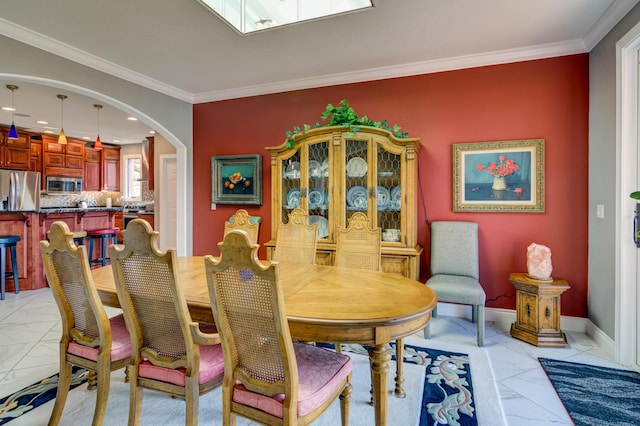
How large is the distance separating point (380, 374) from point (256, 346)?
1.86 feet

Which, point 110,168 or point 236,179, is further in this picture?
point 110,168

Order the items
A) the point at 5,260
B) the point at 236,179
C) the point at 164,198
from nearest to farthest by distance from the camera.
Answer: the point at 5,260 → the point at 236,179 → the point at 164,198

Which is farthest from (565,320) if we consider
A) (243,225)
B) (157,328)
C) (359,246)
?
(157,328)

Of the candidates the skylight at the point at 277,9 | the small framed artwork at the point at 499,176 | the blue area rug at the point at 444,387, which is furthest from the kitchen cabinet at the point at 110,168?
the small framed artwork at the point at 499,176

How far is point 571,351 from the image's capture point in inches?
106

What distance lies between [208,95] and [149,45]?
1.43 metres

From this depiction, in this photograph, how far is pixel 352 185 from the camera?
3.49 metres

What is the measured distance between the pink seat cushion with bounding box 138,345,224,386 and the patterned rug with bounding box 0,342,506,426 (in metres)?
0.47

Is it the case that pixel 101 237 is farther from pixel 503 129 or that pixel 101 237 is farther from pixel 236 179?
pixel 503 129

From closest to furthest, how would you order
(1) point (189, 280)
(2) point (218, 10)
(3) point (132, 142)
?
(1) point (189, 280) → (2) point (218, 10) → (3) point (132, 142)

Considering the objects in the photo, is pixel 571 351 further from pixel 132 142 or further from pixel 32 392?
pixel 132 142

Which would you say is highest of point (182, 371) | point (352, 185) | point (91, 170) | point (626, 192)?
point (91, 170)

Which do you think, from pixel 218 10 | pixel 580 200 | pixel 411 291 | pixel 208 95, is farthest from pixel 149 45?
pixel 580 200

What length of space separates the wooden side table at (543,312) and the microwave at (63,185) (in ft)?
28.3
